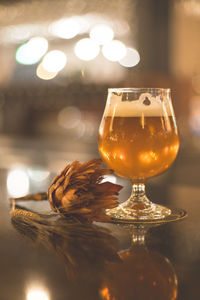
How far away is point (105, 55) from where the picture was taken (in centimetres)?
357

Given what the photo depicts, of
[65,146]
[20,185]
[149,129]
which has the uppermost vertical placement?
[149,129]

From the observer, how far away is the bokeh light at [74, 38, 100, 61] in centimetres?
362

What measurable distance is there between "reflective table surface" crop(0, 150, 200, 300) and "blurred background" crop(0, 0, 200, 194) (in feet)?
8.20

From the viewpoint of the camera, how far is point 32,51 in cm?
401

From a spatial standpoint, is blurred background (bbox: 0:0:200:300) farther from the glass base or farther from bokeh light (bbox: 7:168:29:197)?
the glass base

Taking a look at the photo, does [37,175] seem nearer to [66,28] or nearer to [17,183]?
[17,183]

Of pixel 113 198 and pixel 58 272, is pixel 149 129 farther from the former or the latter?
pixel 58 272

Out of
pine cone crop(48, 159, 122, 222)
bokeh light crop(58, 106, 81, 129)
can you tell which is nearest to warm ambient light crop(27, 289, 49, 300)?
pine cone crop(48, 159, 122, 222)

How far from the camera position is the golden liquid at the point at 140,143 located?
2.09 ft

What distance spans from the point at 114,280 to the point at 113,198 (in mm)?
183

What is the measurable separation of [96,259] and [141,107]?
0.29 metres

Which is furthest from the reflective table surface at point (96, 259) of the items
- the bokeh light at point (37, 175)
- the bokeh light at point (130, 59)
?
the bokeh light at point (130, 59)

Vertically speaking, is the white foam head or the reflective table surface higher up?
the white foam head

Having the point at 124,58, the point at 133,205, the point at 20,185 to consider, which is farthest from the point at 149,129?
the point at 124,58
